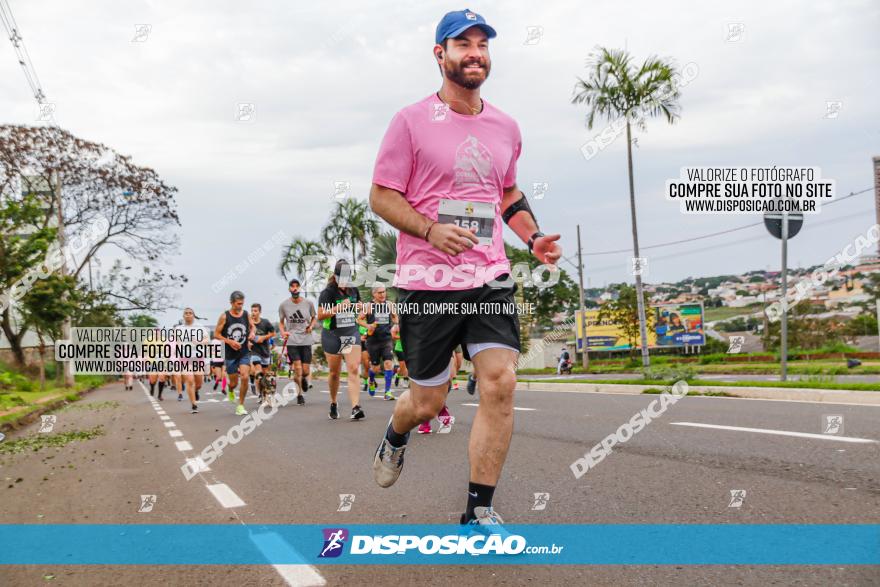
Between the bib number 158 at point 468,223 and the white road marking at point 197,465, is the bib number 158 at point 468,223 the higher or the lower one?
the higher one

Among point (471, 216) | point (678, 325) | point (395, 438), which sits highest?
point (471, 216)

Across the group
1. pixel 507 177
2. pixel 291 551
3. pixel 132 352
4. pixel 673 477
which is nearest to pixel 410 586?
pixel 291 551

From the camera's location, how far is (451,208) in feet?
11.8

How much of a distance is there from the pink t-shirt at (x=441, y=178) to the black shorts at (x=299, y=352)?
12.2m

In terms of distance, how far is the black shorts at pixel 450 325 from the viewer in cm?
361

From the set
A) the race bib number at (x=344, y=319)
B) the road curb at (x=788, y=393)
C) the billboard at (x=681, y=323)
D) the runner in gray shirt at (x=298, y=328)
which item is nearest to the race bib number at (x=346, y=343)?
the race bib number at (x=344, y=319)

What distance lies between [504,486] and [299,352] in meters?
11.0

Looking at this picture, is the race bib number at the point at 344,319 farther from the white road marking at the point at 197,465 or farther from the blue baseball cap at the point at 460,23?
the blue baseball cap at the point at 460,23

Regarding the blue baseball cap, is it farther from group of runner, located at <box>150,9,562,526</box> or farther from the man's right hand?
the man's right hand

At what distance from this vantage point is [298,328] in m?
14.9

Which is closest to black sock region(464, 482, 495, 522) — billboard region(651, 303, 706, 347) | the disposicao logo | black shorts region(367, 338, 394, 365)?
the disposicao logo

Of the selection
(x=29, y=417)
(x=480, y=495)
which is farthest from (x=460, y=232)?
(x=29, y=417)

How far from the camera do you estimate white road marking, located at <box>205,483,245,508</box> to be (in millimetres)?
5168

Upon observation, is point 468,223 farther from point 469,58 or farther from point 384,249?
point 384,249
